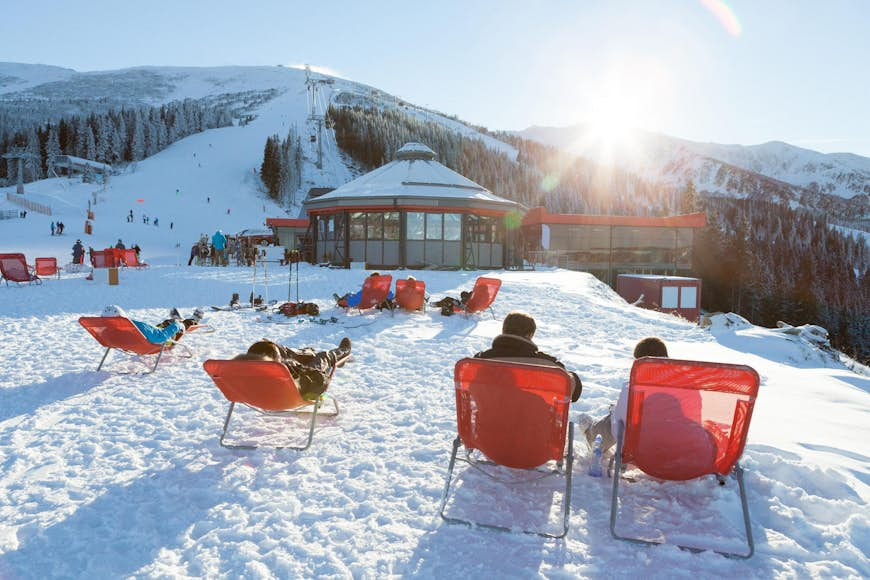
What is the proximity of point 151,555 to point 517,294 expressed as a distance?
12.6 m

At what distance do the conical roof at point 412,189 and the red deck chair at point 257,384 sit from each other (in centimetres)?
1922

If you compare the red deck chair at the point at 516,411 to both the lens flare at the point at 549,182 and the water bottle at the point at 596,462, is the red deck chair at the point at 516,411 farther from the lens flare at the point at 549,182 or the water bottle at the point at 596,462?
the lens flare at the point at 549,182

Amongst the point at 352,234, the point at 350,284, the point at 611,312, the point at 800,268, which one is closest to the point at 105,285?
the point at 350,284

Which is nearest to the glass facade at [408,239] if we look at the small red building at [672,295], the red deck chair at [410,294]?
the small red building at [672,295]

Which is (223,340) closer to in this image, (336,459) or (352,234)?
(336,459)

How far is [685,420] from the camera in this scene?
293cm

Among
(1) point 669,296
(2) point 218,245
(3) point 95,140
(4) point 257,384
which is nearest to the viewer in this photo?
(4) point 257,384

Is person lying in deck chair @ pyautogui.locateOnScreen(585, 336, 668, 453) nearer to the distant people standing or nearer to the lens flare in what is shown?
the distant people standing

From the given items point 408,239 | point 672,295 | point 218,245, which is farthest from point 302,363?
point 672,295

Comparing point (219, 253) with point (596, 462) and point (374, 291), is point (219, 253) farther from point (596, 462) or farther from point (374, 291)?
point (596, 462)

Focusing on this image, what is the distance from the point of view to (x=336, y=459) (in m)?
3.87

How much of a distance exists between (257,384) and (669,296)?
24149 millimetres

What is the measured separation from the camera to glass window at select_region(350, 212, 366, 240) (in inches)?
941

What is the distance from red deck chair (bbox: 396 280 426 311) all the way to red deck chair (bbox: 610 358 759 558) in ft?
25.6
